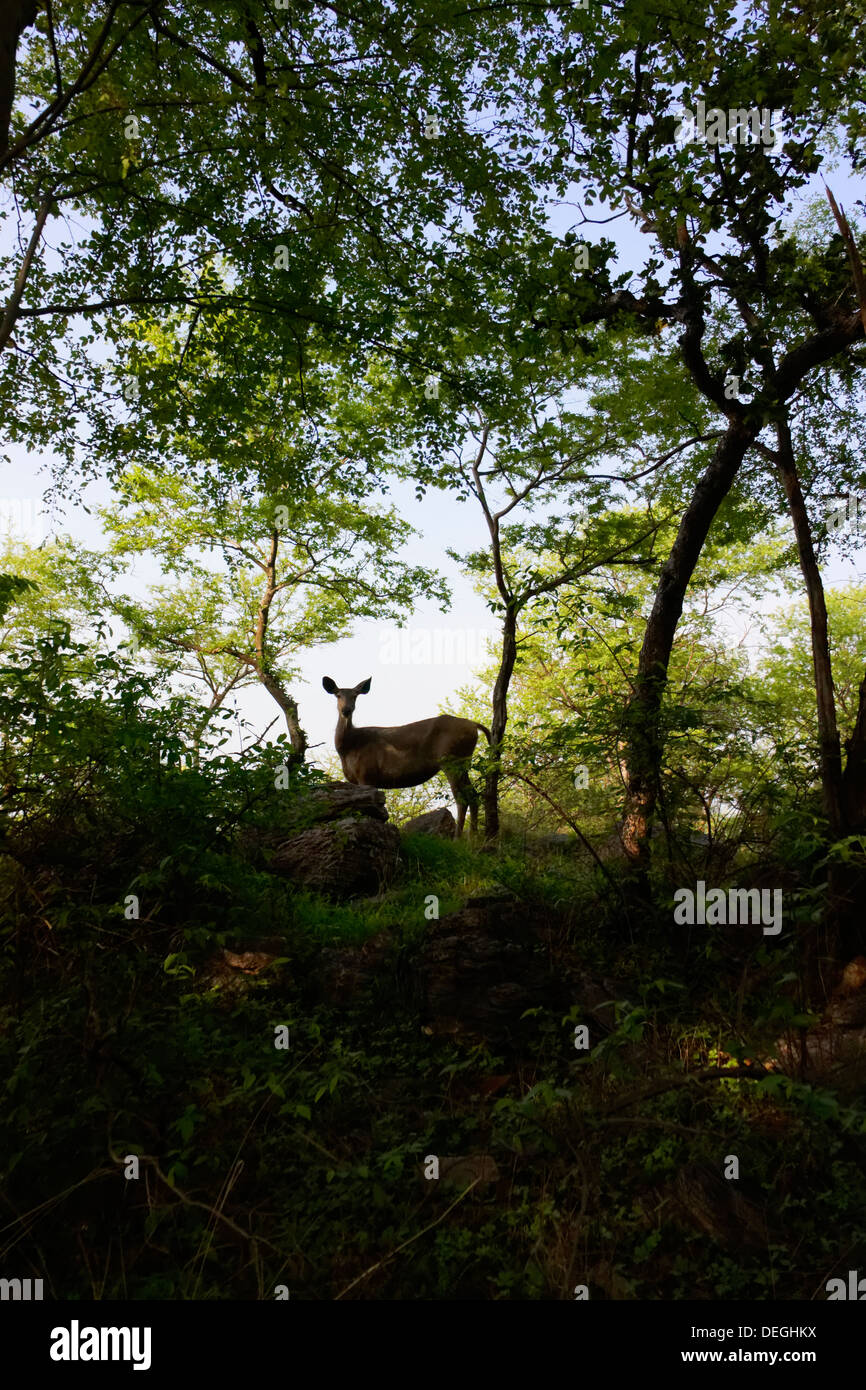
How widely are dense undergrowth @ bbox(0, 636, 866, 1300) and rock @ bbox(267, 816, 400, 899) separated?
6.11 feet

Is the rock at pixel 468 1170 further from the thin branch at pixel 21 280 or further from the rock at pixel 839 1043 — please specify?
the thin branch at pixel 21 280

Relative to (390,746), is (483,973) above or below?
below

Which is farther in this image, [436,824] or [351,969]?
[436,824]

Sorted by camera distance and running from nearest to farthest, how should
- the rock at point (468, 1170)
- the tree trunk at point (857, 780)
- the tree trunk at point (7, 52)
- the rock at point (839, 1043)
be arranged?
1. the tree trunk at point (7, 52)
2. the rock at point (468, 1170)
3. the rock at point (839, 1043)
4. the tree trunk at point (857, 780)

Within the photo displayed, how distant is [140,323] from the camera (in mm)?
10297

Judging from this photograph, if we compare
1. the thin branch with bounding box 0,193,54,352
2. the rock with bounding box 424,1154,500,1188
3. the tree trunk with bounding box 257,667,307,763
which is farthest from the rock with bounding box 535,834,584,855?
the thin branch with bounding box 0,193,54,352

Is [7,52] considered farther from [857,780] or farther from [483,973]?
[857,780]

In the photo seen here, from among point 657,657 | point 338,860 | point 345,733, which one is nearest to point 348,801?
point 338,860

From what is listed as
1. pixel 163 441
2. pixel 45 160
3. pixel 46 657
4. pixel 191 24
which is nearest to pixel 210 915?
pixel 46 657

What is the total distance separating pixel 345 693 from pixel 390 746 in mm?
1206

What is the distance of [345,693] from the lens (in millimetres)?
13570

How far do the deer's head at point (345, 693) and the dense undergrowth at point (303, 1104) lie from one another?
21.3ft

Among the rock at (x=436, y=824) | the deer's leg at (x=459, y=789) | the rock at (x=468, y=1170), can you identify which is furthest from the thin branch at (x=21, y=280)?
the rock at (x=436, y=824)

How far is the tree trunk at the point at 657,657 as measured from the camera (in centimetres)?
721
